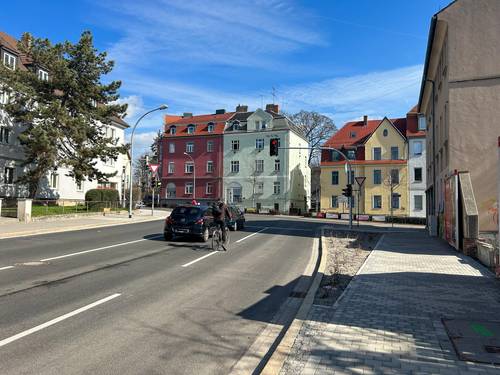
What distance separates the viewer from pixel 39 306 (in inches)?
267

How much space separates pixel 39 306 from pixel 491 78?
1937 cm

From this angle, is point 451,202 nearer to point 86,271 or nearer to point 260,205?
point 86,271

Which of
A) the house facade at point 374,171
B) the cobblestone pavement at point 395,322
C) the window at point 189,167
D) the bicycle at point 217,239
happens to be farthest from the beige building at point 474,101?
the window at point 189,167

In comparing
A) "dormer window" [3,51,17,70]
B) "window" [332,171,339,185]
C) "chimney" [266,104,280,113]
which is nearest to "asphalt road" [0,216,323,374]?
"dormer window" [3,51,17,70]

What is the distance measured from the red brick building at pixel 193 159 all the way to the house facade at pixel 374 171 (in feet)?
58.7

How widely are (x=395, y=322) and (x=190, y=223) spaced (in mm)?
12219

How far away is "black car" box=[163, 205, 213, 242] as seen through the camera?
1741cm

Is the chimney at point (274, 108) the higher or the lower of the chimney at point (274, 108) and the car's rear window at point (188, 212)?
the higher

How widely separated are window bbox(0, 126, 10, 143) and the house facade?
38.0 metres

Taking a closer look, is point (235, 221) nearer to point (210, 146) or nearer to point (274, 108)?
point (210, 146)

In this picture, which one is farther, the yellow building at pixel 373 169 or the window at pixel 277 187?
the window at pixel 277 187

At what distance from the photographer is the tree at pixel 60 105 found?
3094cm

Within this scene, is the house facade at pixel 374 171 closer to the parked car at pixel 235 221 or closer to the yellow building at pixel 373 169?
the yellow building at pixel 373 169

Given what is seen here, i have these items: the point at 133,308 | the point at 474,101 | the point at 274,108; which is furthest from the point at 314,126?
the point at 133,308
